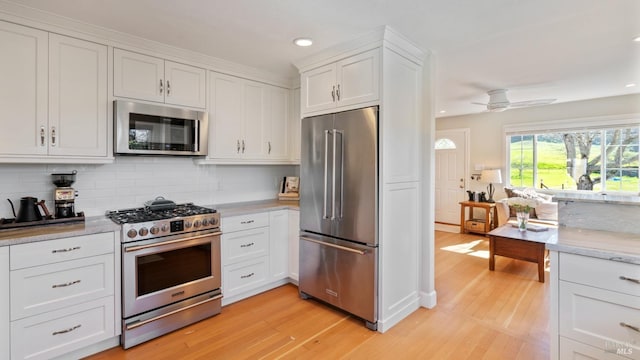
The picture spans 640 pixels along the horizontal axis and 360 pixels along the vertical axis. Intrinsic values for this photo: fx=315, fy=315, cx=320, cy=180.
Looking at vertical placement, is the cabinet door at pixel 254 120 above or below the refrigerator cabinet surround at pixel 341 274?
above

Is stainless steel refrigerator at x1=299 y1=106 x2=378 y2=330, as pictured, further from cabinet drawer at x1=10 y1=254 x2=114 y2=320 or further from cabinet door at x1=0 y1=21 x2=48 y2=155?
cabinet door at x1=0 y1=21 x2=48 y2=155

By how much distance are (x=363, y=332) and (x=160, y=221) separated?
184 centimetres

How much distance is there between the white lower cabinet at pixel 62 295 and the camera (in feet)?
6.34

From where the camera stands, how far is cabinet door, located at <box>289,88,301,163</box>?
379 cm

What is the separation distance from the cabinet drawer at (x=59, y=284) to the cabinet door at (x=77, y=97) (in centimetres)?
85

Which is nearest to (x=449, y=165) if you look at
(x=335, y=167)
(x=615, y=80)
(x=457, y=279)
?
(x=615, y=80)

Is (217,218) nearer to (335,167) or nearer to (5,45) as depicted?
(335,167)

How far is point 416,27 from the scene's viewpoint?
2.42 metres

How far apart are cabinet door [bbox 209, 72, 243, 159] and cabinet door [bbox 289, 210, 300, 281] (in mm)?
878

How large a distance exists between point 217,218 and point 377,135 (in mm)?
1559

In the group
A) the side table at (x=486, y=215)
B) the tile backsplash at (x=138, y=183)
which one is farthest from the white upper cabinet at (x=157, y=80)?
the side table at (x=486, y=215)

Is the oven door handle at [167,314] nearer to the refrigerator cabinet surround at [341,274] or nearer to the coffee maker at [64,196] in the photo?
the refrigerator cabinet surround at [341,274]

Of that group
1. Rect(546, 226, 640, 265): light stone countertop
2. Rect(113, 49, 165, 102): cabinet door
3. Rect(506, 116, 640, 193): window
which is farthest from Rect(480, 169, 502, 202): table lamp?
Rect(113, 49, 165, 102): cabinet door

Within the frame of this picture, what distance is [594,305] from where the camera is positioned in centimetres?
161
